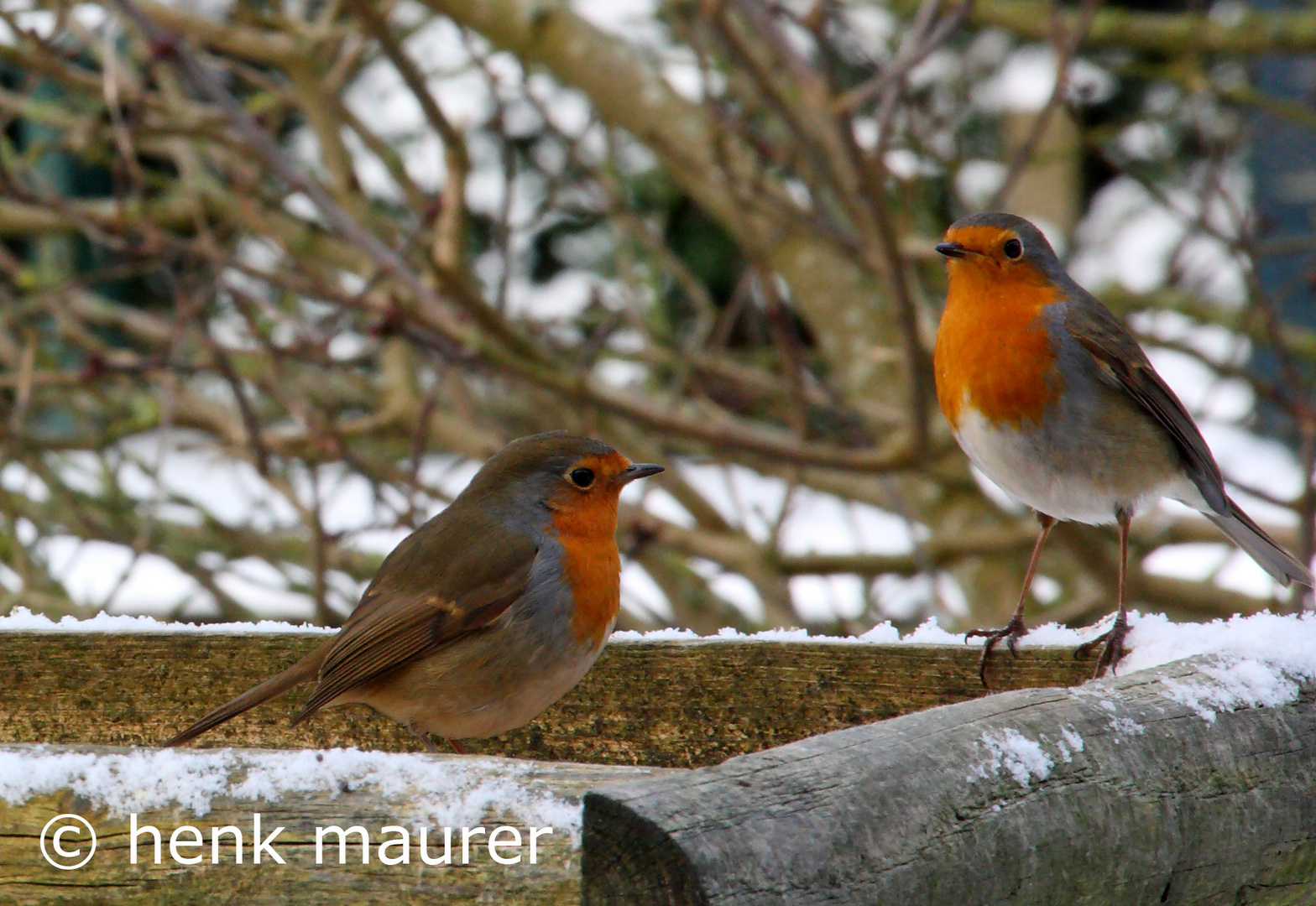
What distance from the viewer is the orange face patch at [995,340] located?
228 cm

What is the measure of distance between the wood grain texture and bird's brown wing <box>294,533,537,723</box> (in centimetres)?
90

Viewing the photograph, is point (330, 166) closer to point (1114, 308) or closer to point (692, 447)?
point (692, 447)

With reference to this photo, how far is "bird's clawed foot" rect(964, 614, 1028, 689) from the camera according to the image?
203 centimetres

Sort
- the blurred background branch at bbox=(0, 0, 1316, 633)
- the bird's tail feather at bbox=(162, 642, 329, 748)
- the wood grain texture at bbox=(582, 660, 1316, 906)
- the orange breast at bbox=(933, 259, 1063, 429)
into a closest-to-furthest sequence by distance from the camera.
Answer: the wood grain texture at bbox=(582, 660, 1316, 906), the bird's tail feather at bbox=(162, 642, 329, 748), the orange breast at bbox=(933, 259, 1063, 429), the blurred background branch at bbox=(0, 0, 1316, 633)

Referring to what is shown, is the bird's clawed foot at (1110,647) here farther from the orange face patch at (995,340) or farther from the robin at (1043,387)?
the orange face patch at (995,340)

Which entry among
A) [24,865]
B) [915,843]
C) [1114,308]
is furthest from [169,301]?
[915,843]

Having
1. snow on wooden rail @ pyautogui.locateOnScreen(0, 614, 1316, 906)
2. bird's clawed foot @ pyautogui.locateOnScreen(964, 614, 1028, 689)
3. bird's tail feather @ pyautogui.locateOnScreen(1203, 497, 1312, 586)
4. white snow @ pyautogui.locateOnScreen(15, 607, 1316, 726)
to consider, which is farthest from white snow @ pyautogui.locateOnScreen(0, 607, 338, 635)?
bird's tail feather @ pyautogui.locateOnScreen(1203, 497, 1312, 586)

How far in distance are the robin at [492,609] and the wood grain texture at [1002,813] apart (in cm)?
81

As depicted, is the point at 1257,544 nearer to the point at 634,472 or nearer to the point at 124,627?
the point at 634,472

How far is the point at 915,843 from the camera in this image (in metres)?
1.10

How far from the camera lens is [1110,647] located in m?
1.96

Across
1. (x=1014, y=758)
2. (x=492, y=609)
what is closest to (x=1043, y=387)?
(x=492, y=609)

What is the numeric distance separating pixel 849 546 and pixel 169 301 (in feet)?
11.0

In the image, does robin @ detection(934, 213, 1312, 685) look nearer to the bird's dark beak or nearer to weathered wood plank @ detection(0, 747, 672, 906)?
the bird's dark beak
